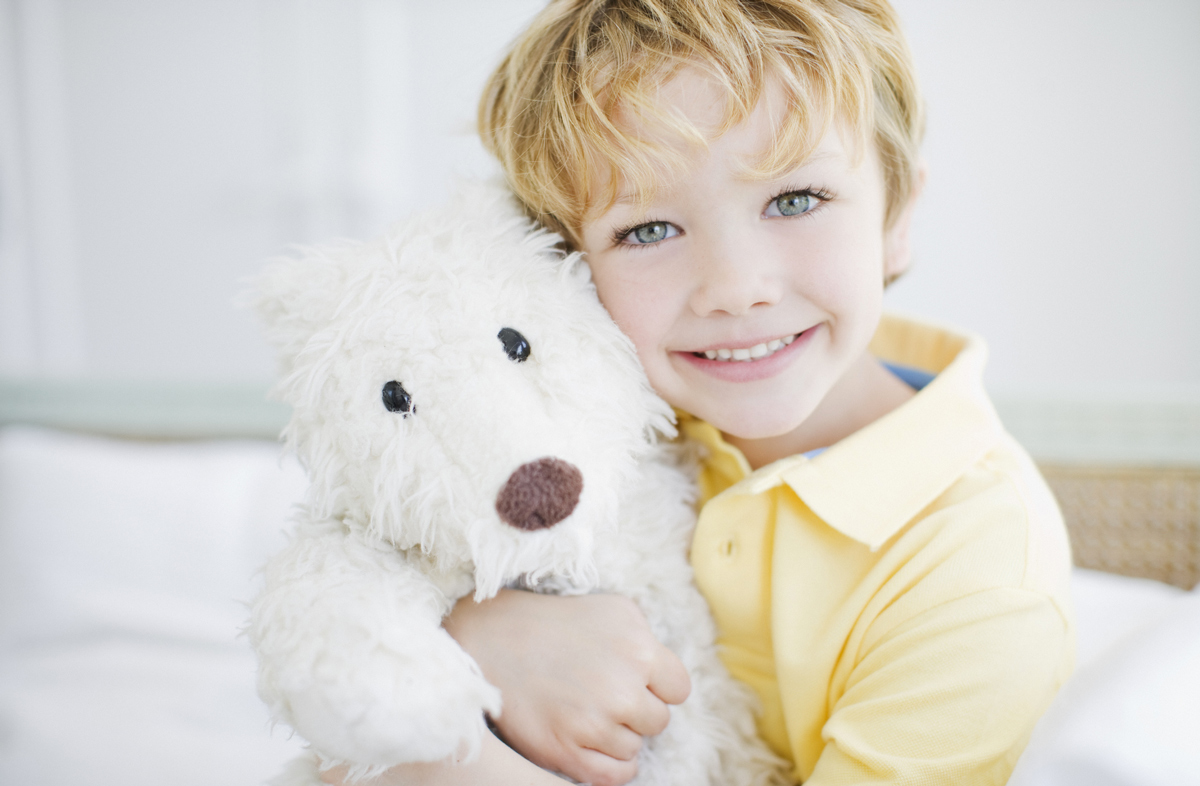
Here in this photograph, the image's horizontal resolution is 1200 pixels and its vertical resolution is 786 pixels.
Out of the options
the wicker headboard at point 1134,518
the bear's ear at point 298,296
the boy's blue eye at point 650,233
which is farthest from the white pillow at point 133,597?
the wicker headboard at point 1134,518

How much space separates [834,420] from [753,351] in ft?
0.47

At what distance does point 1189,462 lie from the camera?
1.02m

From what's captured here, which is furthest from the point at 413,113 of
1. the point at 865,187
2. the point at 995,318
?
the point at 865,187

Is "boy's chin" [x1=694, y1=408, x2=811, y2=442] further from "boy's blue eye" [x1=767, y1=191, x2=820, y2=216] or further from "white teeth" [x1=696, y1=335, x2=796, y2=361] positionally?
"boy's blue eye" [x1=767, y1=191, x2=820, y2=216]

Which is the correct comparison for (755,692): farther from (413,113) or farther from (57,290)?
(57,290)

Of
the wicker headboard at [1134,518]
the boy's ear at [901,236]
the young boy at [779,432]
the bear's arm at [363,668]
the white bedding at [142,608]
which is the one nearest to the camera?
the bear's arm at [363,668]

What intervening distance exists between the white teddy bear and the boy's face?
0.14ft

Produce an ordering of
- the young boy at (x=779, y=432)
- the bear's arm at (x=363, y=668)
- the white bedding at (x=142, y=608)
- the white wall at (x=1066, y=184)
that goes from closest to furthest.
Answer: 1. the bear's arm at (x=363, y=668)
2. the young boy at (x=779, y=432)
3. the white bedding at (x=142, y=608)
4. the white wall at (x=1066, y=184)

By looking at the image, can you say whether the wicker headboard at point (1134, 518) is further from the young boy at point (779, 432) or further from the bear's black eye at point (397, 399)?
the bear's black eye at point (397, 399)

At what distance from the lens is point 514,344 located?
1.50 feet

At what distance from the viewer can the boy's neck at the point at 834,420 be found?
2.19 ft

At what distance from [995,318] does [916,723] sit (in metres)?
1.23

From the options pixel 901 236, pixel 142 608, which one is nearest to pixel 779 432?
pixel 901 236

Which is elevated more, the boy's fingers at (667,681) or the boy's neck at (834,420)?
the boy's neck at (834,420)
